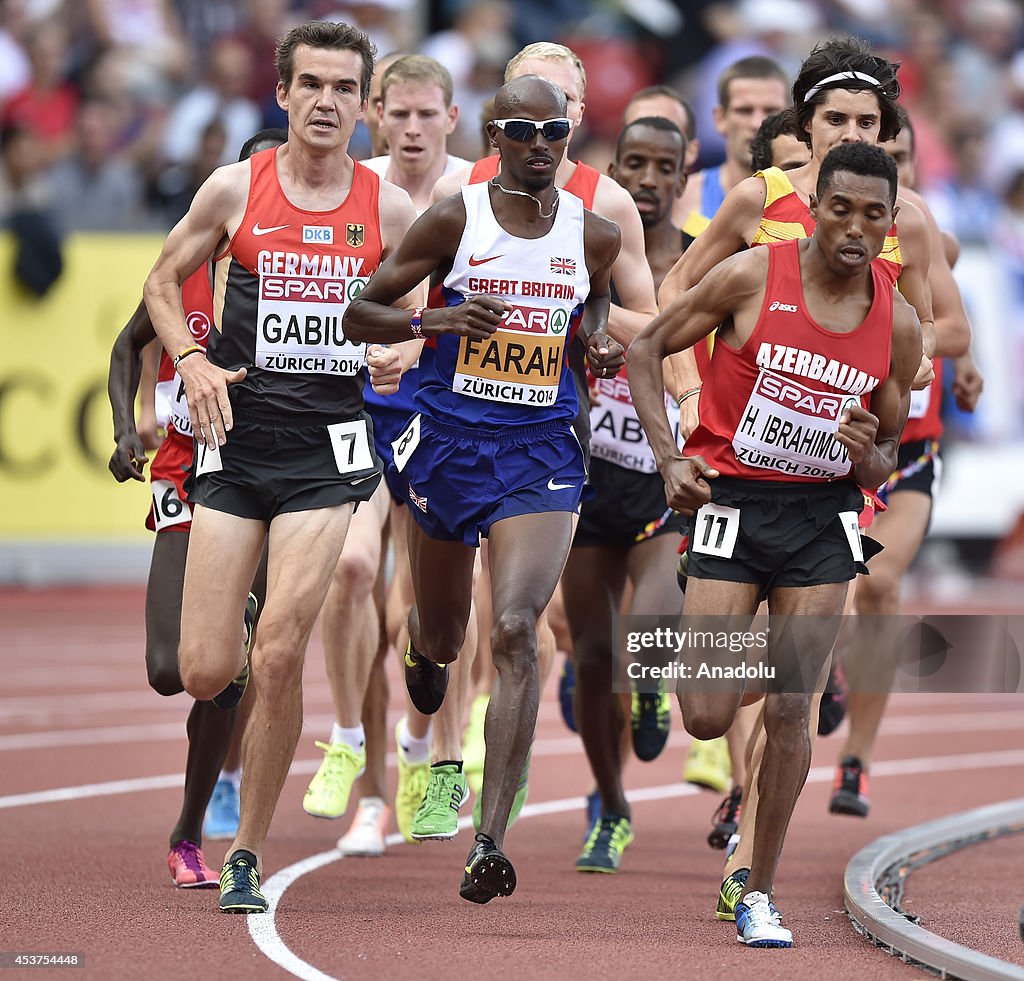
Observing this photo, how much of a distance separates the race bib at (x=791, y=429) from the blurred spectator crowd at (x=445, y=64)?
989 centimetres

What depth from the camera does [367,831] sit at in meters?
8.68

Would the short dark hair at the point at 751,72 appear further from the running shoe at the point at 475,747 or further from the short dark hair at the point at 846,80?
the running shoe at the point at 475,747

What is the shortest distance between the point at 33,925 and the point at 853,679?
14.3ft

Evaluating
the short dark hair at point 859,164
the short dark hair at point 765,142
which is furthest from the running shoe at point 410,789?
the short dark hair at point 859,164

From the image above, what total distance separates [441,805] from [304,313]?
199 centimetres

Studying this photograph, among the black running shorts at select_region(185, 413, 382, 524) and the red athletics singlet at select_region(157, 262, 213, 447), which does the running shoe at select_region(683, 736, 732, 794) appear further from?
the red athletics singlet at select_region(157, 262, 213, 447)

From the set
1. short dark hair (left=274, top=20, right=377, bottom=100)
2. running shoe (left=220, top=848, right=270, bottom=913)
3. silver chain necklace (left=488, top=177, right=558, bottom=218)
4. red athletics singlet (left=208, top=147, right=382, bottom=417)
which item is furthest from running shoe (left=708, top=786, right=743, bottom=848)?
short dark hair (left=274, top=20, right=377, bottom=100)

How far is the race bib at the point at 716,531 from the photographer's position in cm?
678

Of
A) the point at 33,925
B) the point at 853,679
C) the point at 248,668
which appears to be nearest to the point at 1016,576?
the point at 853,679

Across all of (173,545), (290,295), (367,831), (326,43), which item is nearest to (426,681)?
(367,831)

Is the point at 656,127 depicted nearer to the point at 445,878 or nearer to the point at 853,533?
the point at 853,533

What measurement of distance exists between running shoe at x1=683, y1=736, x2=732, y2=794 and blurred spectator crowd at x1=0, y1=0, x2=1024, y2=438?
7796 millimetres

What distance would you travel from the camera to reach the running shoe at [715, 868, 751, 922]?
23.3ft

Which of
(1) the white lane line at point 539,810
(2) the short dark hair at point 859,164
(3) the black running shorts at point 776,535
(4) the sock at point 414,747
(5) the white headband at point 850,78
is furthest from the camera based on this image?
(4) the sock at point 414,747
